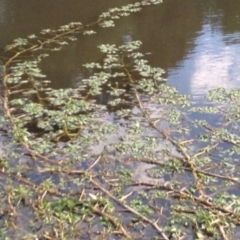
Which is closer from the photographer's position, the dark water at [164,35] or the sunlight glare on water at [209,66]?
the sunlight glare on water at [209,66]

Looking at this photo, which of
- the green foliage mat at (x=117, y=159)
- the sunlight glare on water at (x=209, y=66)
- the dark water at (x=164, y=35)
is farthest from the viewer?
the dark water at (x=164, y=35)

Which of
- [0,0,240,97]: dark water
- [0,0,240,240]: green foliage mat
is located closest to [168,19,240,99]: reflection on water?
[0,0,240,97]: dark water

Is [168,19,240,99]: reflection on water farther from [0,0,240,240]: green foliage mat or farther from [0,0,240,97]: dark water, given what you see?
[0,0,240,240]: green foliage mat

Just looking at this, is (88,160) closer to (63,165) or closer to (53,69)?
(63,165)

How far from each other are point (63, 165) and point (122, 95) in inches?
57.4

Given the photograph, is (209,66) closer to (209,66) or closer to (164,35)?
(209,66)

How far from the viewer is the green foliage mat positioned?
131 inches

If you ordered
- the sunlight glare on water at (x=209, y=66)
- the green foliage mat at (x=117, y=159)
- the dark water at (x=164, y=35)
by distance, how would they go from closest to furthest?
the green foliage mat at (x=117, y=159), the sunlight glare on water at (x=209, y=66), the dark water at (x=164, y=35)

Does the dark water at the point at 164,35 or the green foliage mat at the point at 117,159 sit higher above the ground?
→ the green foliage mat at the point at 117,159

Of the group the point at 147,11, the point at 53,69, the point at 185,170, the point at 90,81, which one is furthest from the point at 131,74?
the point at 147,11

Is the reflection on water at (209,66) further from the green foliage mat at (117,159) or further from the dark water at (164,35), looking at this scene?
the green foliage mat at (117,159)

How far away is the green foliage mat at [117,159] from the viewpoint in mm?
3334

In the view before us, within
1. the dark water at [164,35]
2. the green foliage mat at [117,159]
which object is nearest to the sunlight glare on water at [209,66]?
the dark water at [164,35]

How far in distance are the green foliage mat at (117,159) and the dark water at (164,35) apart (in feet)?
0.89
